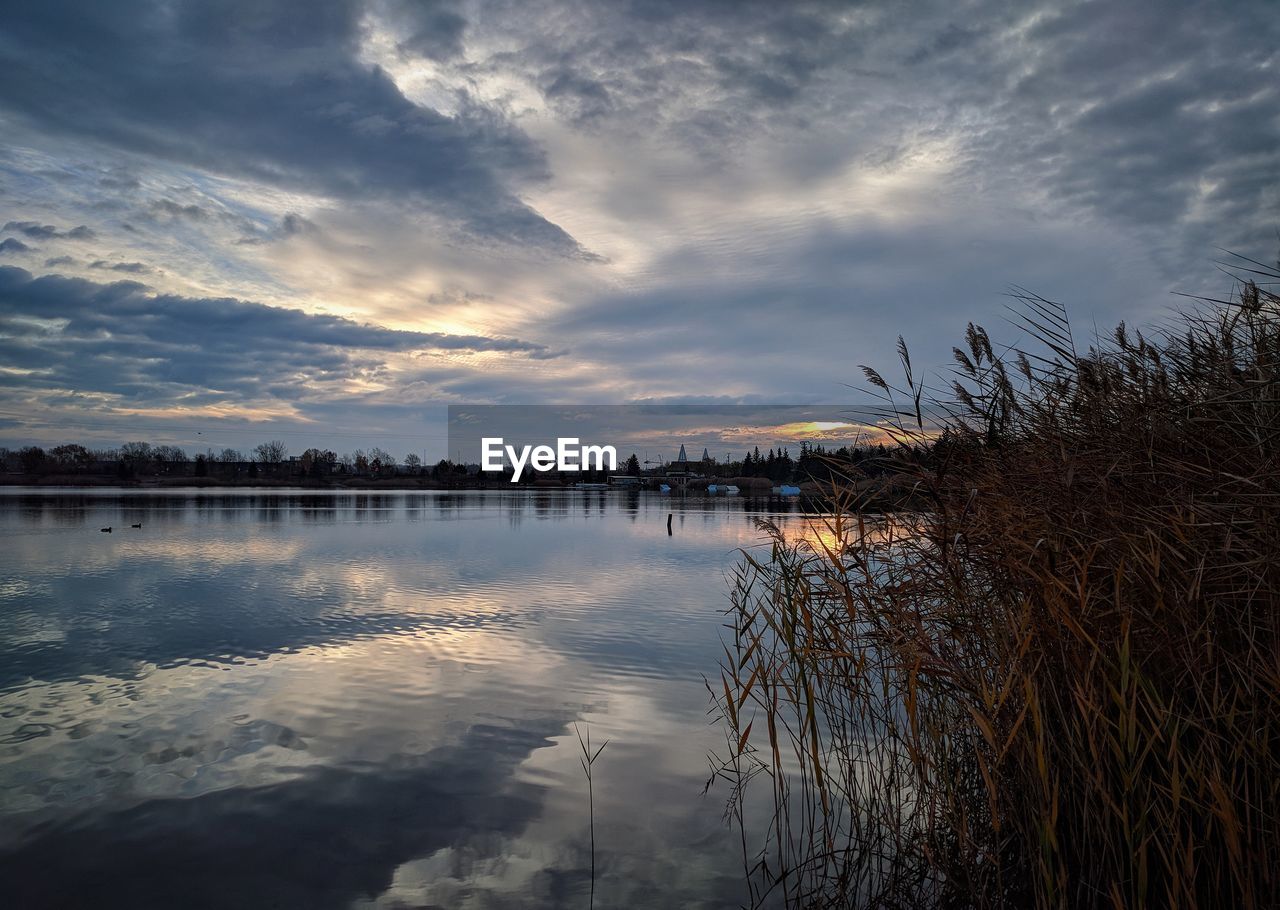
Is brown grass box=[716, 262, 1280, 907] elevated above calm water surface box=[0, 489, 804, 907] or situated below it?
above

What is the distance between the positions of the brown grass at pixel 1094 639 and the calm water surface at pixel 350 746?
200cm

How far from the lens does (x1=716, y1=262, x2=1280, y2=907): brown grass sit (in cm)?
395

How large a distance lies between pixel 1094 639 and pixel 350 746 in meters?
8.55

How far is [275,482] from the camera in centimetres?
17188

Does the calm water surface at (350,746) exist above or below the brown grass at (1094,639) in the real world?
below

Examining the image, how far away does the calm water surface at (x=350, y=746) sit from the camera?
20.0ft

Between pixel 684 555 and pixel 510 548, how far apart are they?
30.0 ft

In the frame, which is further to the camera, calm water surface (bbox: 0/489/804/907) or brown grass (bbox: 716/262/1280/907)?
calm water surface (bbox: 0/489/804/907)

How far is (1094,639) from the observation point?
14.4 ft

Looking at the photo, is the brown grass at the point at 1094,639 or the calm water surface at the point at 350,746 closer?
the brown grass at the point at 1094,639

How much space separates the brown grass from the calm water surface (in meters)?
2.00

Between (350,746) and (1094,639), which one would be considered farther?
(350,746)

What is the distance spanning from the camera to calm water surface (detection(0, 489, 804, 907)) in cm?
611

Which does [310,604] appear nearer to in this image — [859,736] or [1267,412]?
[859,736]
